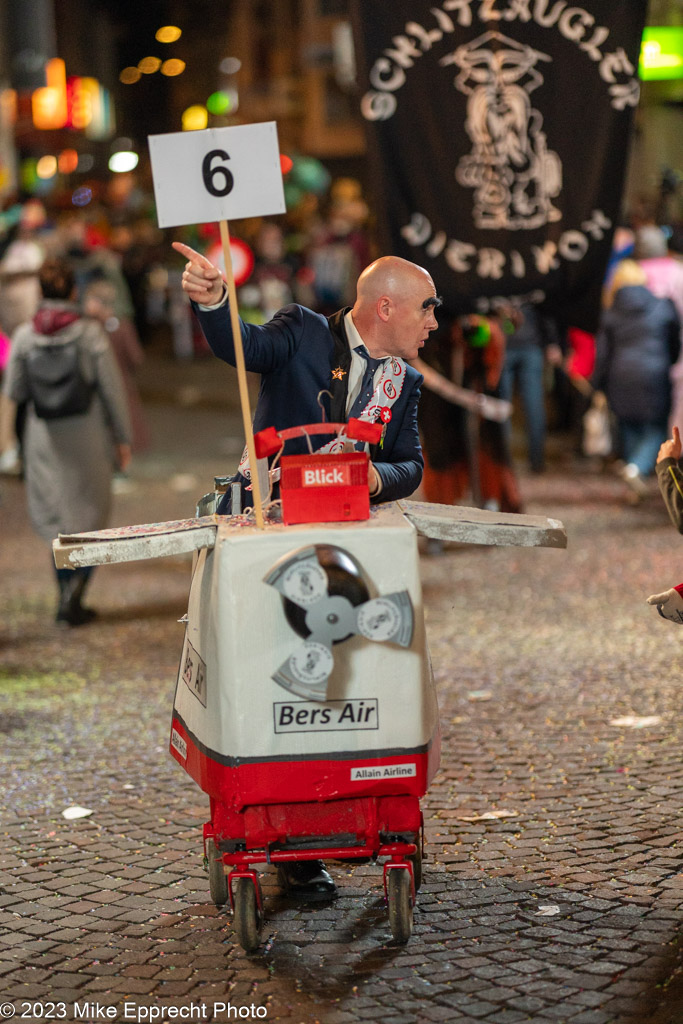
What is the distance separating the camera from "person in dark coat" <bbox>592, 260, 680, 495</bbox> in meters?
11.9

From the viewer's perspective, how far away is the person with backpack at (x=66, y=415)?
8.55 meters

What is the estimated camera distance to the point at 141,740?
6.37m

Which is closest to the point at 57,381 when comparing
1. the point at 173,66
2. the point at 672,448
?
the point at 672,448

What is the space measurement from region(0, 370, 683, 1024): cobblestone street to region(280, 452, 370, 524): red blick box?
1.29 metres

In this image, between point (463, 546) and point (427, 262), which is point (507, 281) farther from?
point (463, 546)

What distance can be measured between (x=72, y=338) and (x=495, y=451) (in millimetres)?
3656

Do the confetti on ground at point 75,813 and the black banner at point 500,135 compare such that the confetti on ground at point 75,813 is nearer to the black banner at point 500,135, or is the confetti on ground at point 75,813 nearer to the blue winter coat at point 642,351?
the black banner at point 500,135

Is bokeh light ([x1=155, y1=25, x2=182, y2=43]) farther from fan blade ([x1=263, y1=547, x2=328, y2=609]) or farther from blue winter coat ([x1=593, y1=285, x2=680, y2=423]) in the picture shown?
fan blade ([x1=263, y1=547, x2=328, y2=609])

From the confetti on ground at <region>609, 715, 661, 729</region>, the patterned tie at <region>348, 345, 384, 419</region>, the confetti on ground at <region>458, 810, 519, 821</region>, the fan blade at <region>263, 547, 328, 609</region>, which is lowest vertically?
the confetti on ground at <region>609, 715, 661, 729</region>

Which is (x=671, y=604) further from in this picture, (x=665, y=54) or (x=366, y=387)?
(x=665, y=54)

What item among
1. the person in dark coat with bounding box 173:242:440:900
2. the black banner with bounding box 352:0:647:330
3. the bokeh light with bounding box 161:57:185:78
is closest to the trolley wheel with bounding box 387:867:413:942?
the person in dark coat with bounding box 173:242:440:900

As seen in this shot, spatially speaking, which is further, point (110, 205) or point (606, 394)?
point (110, 205)

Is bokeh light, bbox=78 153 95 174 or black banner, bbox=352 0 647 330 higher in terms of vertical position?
bokeh light, bbox=78 153 95 174

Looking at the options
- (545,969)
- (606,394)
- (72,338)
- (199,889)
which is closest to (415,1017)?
(545,969)
